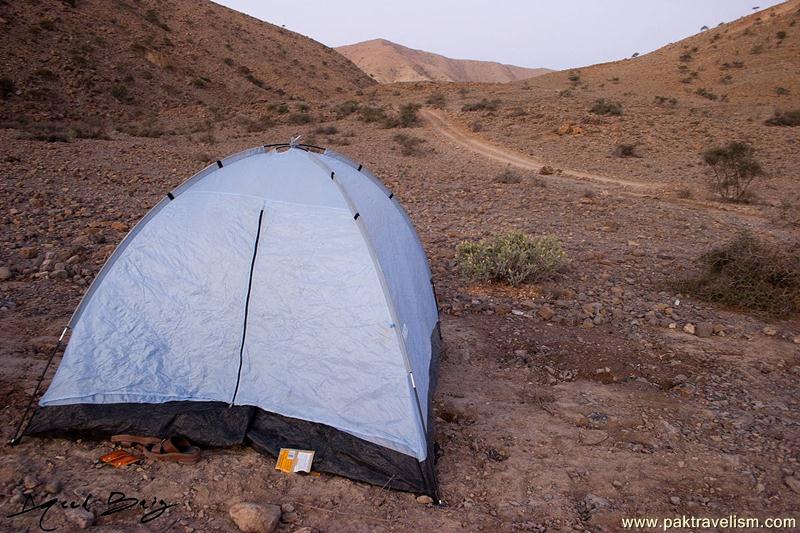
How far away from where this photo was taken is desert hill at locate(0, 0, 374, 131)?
23.6 meters

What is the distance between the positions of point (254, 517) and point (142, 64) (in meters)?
31.7

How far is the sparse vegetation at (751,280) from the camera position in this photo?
6688mm

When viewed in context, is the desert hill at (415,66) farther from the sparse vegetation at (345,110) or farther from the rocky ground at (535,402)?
the rocky ground at (535,402)

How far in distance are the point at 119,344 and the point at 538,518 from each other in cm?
327

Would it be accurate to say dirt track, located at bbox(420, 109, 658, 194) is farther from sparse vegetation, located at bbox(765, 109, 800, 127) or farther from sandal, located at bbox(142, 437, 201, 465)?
sandal, located at bbox(142, 437, 201, 465)

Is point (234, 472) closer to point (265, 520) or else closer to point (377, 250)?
point (265, 520)

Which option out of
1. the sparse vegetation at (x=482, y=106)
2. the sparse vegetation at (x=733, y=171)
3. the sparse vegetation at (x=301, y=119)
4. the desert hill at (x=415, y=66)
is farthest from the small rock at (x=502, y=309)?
the desert hill at (x=415, y=66)

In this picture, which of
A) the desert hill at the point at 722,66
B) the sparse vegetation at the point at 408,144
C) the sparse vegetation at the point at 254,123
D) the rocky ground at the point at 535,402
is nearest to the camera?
the rocky ground at the point at 535,402

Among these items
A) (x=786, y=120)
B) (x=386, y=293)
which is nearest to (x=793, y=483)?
(x=386, y=293)

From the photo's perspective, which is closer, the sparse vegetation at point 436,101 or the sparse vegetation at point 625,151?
the sparse vegetation at point 625,151

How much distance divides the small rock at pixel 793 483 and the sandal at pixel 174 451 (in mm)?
4037

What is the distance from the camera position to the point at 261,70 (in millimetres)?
38250

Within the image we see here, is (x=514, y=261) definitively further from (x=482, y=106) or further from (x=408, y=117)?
(x=482, y=106)

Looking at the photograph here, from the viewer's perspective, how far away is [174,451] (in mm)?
3926
